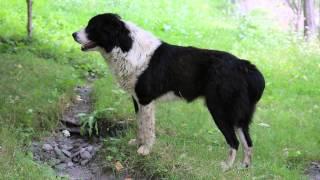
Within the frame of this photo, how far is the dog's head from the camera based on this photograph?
5254mm

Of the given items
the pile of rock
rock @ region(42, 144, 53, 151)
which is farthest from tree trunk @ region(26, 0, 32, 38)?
rock @ region(42, 144, 53, 151)

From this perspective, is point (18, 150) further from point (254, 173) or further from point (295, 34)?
point (295, 34)

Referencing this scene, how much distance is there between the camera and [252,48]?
10117 millimetres

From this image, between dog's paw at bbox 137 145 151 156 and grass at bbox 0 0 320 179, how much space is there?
64 mm

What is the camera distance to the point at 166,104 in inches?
277

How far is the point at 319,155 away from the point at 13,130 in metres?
3.56

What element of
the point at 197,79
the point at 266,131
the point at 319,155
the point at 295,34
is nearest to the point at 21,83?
the point at 197,79

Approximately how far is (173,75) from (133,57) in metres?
0.47

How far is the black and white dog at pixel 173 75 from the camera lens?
506 centimetres

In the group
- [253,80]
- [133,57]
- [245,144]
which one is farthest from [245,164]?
[133,57]

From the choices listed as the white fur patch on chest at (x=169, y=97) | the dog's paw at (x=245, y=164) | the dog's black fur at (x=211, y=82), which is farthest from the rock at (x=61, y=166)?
the dog's paw at (x=245, y=164)

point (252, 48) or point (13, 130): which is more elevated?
point (13, 130)

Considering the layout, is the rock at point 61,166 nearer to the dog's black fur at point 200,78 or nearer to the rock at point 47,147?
the rock at point 47,147

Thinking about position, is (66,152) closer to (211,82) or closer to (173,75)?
(173,75)
